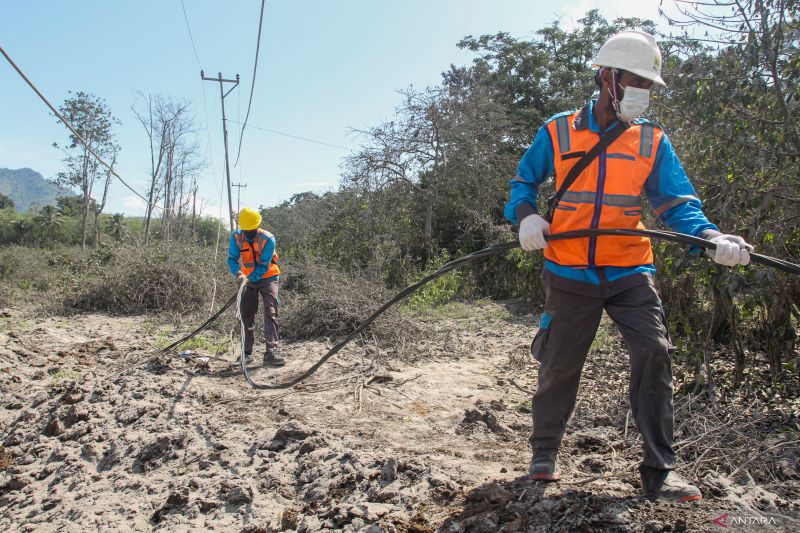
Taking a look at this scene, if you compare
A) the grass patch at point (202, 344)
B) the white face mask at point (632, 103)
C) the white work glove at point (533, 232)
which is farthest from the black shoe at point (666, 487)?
the grass patch at point (202, 344)

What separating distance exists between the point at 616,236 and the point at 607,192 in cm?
19

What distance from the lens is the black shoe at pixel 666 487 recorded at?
7.28ft

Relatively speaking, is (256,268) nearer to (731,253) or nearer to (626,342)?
(626,342)

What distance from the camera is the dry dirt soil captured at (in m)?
2.38

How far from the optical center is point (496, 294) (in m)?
11.2

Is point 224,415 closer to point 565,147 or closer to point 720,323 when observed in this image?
point 565,147

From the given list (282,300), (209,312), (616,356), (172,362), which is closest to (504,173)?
(282,300)

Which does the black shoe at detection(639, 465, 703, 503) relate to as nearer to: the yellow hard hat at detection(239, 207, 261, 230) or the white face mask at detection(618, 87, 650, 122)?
the white face mask at detection(618, 87, 650, 122)

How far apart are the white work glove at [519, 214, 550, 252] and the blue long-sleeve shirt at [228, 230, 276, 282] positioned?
13.7ft

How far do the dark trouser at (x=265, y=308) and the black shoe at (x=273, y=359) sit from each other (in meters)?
0.06

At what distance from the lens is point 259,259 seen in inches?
244

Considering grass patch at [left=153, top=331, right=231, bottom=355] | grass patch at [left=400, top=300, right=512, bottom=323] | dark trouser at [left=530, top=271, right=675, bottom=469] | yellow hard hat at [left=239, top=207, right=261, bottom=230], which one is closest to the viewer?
dark trouser at [left=530, top=271, right=675, bottom=469]

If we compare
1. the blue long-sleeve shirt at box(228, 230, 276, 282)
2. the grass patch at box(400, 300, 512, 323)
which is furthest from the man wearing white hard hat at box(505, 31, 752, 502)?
the grass patch at box(400, 300, 512, 323)

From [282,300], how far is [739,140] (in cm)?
715
